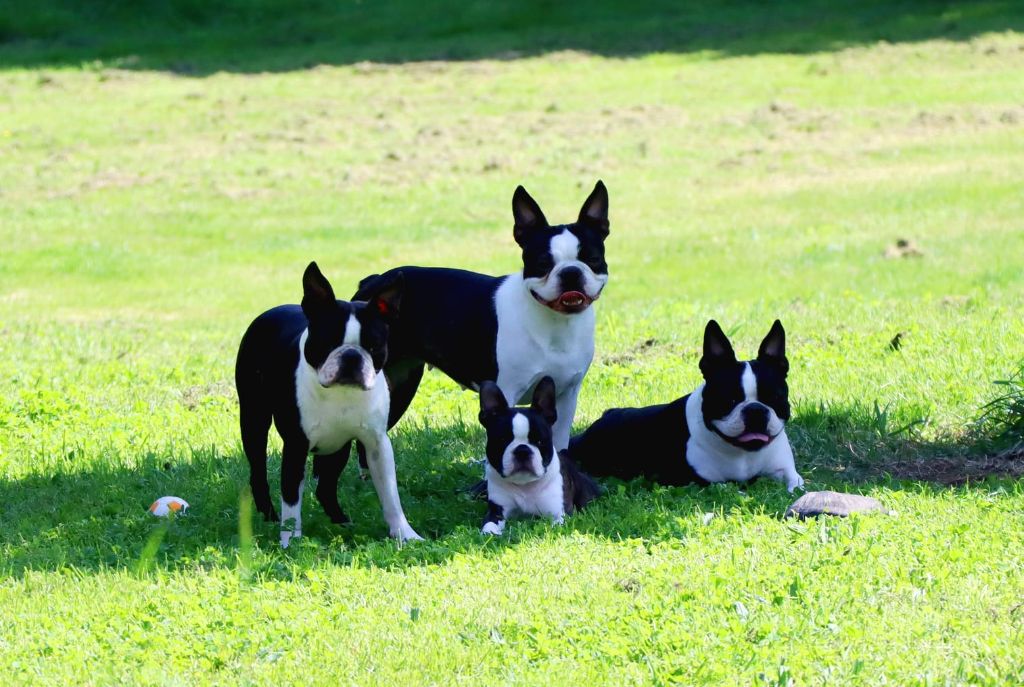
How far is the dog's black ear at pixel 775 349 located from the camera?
8023 millimetres

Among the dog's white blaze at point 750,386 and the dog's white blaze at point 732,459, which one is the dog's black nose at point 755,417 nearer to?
the dog's white blaze at point 750,386

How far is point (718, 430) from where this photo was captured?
26.0 ft

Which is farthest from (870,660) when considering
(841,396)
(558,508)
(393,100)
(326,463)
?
(393,100)

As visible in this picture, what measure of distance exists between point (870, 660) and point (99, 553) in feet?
12.8

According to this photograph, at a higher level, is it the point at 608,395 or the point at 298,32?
the point at 298,32

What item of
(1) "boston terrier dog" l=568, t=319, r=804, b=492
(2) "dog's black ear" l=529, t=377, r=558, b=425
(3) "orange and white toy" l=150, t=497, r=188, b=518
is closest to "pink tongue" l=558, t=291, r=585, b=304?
(2) "dog's black ear" l=529, t=377, r=558, b=425

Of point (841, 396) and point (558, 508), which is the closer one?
point (558, 508)

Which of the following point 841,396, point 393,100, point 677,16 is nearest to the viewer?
point 841,396

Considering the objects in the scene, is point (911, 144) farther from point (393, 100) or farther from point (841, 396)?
point (841, 396)

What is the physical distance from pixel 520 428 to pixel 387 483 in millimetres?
723

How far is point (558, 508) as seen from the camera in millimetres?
7566

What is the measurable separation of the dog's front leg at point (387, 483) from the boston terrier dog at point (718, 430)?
168 cm

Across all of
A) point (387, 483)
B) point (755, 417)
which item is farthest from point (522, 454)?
point (755, 417)

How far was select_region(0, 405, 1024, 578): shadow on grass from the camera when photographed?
7.04 metres
